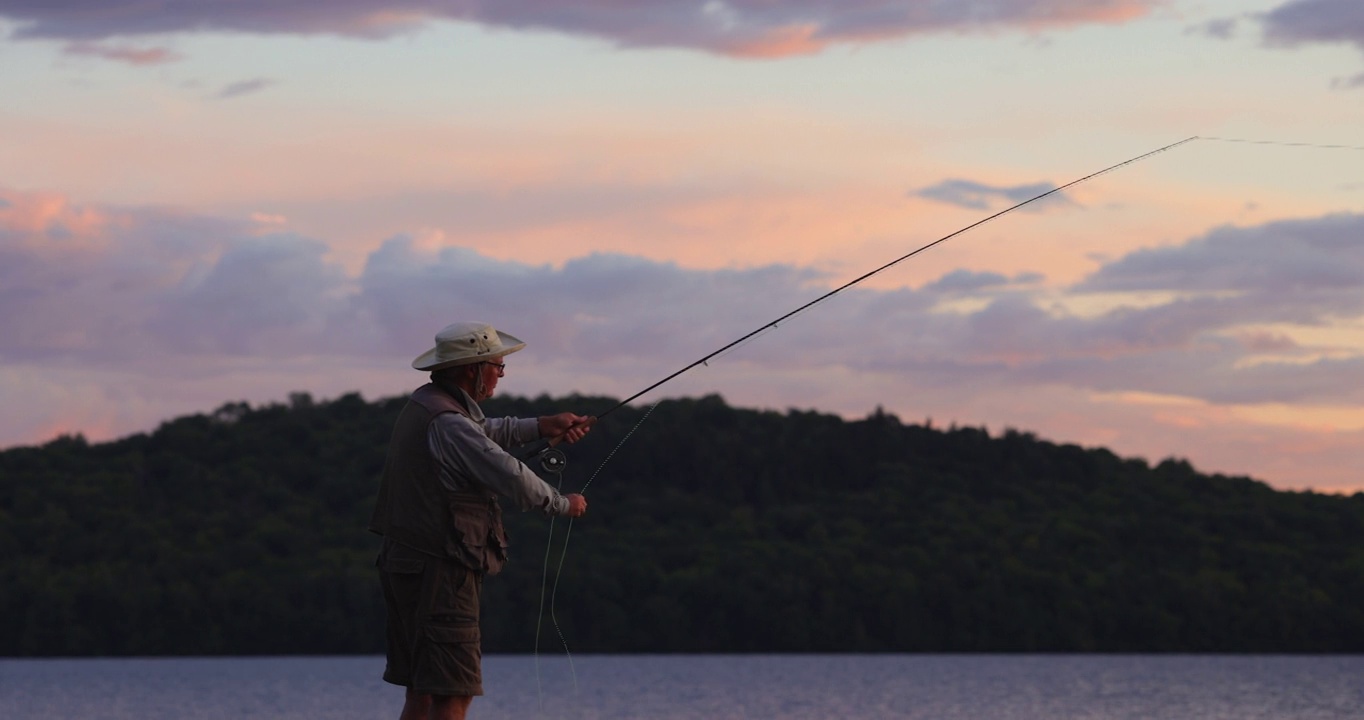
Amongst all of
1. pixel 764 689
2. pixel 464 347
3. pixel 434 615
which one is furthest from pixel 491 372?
pixel 764 689

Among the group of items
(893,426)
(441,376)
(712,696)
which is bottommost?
(712,696)

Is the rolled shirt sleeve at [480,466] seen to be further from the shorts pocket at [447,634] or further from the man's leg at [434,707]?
the man's leg at [434,707]

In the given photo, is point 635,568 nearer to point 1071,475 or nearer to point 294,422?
point 294,422

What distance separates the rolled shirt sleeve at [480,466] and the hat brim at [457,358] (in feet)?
0.76

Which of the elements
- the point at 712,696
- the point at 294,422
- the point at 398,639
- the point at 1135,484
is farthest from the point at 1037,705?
the point at 398,639

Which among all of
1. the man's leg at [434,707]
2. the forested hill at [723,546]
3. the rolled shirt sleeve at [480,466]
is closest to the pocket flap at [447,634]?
the man's leg at [434,707]

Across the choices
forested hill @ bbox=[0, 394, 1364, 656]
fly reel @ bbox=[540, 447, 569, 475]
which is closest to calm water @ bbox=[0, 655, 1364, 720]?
forested hill @ bbox=[0, 394, 1364, 656]

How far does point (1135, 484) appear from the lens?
102m

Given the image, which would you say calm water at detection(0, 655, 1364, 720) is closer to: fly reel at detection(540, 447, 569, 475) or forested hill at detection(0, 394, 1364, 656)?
forested hill at detection(0, 394, 1364, 656)

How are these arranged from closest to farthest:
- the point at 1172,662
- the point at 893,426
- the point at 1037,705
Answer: the point at 1037,705 < the point at 893,426 < the point at 1172,662

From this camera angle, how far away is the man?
6.33 metres

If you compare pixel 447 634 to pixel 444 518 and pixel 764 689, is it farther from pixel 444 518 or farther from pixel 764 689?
pixel 764 689

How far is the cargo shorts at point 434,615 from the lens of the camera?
21.0 feet

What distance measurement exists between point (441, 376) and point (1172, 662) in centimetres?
11533
